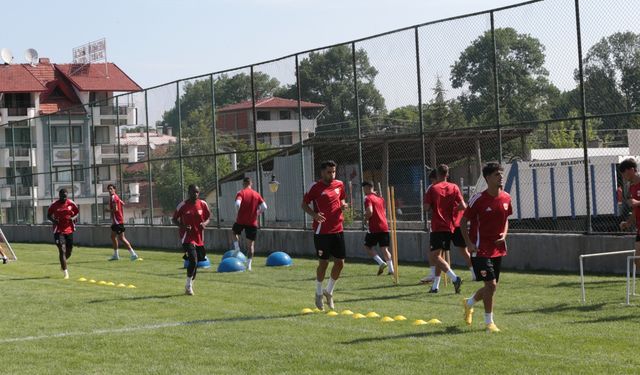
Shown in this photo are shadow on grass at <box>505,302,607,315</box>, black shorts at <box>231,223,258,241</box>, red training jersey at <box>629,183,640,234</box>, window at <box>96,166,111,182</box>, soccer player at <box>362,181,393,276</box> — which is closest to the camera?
shadow on grass at <box>505,302,607,315</box>

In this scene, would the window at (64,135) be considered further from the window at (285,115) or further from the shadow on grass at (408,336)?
the shadow on grass at (408,336)

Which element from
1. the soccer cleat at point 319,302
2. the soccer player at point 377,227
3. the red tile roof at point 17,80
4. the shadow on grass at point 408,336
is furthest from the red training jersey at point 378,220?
the red tile roof at point 17,80

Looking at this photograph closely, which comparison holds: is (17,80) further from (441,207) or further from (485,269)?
(485,269)

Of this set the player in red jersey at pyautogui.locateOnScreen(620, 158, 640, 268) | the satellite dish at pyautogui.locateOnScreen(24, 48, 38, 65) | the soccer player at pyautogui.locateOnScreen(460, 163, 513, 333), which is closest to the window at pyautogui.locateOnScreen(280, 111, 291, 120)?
the player in red jersey at pyautogui.locateOnScreen(620, 158, 640, 268)

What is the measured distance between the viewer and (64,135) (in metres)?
52.6

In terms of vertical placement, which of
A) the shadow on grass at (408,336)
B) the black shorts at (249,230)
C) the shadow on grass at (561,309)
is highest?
the black shorts at (249,230)

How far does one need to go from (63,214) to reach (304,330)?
40.2 feet

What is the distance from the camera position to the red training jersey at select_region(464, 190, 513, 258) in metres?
12.1

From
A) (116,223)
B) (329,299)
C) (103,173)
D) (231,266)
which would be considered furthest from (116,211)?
(103,173)

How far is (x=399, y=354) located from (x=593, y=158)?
1737cm

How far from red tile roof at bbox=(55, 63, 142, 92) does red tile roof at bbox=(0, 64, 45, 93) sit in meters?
3.39

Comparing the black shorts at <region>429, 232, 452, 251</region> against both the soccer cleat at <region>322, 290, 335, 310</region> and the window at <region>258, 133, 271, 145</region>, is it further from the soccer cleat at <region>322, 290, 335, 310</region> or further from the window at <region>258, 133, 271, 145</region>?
the window at <region>258, 133, 271, 145</region>

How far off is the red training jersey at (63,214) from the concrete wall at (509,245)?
681 cm

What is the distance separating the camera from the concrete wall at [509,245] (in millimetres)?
19953
